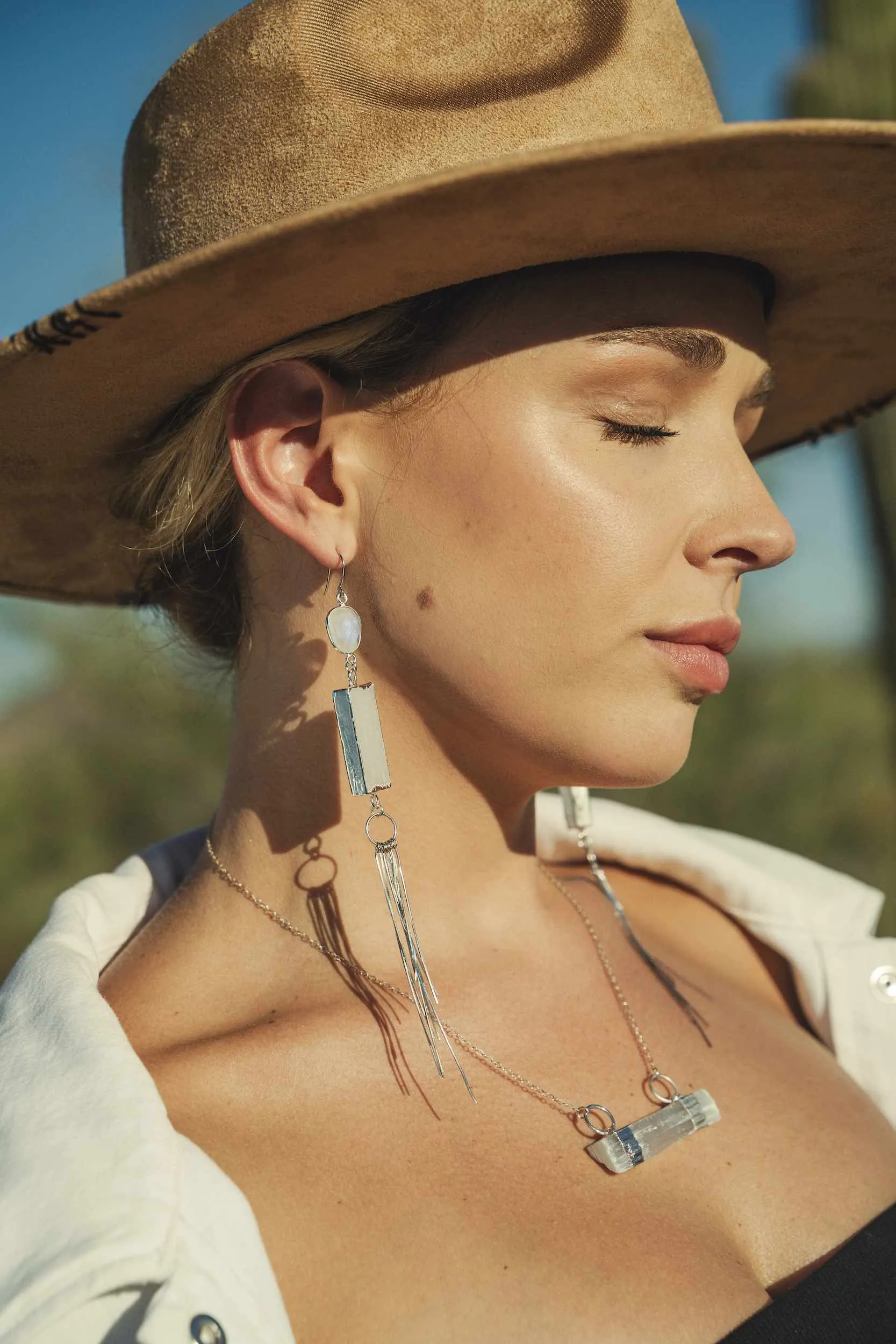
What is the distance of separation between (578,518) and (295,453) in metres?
0.43

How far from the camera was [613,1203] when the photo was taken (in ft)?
4.70

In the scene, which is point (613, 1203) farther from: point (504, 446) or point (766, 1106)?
point (504, 446)

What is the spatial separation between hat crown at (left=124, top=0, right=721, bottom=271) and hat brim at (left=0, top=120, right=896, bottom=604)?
0.10m

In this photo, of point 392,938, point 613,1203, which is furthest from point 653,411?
point 613,1203

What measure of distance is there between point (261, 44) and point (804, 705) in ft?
24.2

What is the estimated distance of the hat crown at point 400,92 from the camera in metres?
1.34

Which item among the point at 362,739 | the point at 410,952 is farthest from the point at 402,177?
the point at 410,952

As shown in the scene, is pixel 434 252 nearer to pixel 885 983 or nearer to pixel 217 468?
pixel 217 468

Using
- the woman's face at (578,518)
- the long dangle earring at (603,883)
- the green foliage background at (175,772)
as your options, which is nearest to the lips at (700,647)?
the woman's face at (578,518)

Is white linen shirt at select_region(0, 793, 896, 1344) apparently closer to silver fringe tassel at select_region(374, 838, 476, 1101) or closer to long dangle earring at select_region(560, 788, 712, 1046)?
silver fringe tassel at select_region(374, 838, 476, 1101)

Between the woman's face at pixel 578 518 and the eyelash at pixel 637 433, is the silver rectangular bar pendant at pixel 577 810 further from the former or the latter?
the eyelash at pixel 637 433

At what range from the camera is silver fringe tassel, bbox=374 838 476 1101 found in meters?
1.53

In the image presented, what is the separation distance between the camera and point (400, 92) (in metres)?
1.34

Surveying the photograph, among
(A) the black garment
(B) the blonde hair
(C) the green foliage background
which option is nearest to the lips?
(B) the blonde hair
